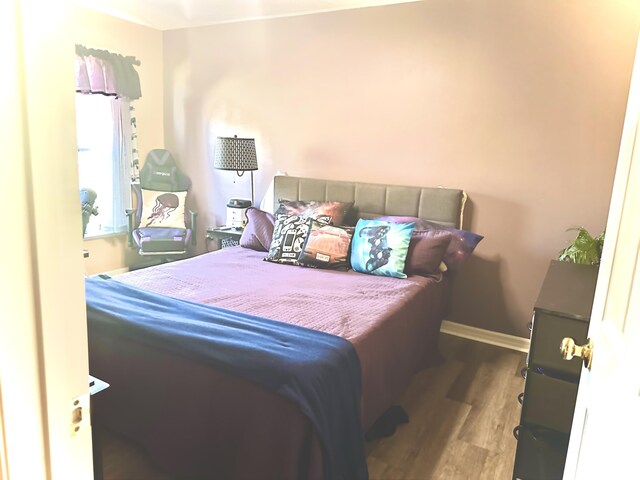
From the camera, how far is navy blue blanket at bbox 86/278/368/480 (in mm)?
1696

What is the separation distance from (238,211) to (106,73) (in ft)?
5.30

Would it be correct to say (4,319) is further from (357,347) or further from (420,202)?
(420,202)

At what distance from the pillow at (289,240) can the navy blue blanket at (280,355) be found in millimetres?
1087

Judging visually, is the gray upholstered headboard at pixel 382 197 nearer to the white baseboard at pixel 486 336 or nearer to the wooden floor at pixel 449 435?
the white baseboard at pixel 486 336

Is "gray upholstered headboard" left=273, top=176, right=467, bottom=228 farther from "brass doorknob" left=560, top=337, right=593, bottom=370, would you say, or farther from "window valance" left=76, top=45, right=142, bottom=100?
"brass doorknob" left=560, top=337, right=593, bottom=370

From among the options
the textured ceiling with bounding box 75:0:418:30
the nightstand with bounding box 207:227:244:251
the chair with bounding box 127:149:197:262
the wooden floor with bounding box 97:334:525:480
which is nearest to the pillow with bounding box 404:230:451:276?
the wooden floor with bounding box 97:334:525:480

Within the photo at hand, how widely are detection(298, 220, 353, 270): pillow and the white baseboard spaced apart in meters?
1.02

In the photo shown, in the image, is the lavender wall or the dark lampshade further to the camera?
the dark lampshade

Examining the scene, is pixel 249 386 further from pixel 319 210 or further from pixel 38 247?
pixel 319 210

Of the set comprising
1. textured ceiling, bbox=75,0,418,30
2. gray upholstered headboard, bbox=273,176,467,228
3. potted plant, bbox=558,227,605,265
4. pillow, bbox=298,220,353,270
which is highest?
textured ceiling, bbox=75,0,418,30

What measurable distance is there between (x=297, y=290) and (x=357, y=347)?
0.75 m

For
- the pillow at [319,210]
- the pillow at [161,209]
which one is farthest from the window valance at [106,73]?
the pillow at [319,210]

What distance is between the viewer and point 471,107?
10.8 feet

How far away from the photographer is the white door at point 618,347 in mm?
723
